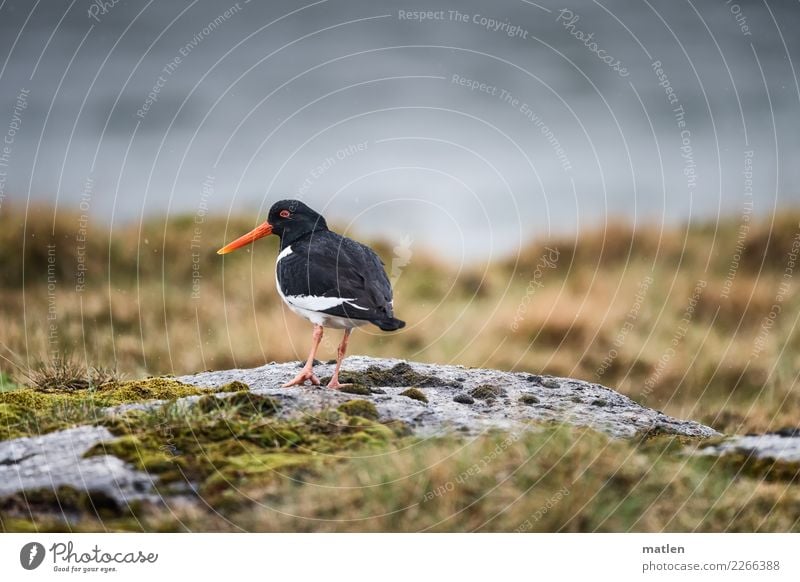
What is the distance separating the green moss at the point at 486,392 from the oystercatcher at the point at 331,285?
2.55ft

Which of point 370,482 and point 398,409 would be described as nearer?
point 370,482

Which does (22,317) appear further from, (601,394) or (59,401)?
(601,394)

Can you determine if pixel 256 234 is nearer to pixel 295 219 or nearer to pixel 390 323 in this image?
pixel 295 219

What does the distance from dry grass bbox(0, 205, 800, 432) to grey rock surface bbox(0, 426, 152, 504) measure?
8.54 ft

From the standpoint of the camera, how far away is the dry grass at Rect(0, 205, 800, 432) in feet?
29.4

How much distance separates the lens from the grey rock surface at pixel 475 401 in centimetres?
530

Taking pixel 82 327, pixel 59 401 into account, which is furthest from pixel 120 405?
pixel 82 327

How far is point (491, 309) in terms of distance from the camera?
10.7m

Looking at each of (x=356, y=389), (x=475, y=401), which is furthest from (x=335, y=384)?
(x=475, y=401)

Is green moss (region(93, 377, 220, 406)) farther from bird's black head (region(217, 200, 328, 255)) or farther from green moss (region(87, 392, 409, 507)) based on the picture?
bird's black head (region(217, 200, 328, 255))

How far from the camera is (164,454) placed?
469cm

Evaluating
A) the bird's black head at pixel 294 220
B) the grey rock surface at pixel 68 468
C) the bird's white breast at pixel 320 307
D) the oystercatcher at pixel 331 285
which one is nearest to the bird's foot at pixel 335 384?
the oystercatcher at pixel 331 285

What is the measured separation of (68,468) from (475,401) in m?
2.55

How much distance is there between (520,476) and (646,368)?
192 inches
